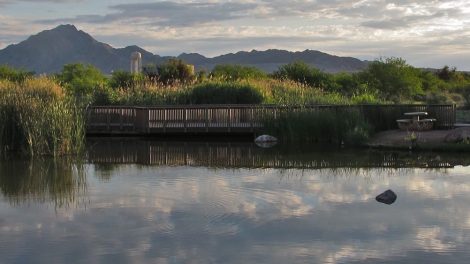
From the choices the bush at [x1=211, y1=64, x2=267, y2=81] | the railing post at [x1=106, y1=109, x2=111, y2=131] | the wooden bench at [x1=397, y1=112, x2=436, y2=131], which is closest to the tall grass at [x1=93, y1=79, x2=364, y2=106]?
the railing post at [x1=106, y1=109, x2=111, y2=131]

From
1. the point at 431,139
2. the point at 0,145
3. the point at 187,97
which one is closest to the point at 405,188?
the point at 431,139

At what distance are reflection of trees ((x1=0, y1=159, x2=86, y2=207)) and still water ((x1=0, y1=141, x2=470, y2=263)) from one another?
23 mm

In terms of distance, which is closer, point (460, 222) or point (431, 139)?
point (460, 222)

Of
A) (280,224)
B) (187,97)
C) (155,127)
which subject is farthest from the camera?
(187,97)

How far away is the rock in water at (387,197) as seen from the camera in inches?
464

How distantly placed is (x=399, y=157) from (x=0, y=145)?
945 centimetres

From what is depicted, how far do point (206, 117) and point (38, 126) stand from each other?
7.82 metres

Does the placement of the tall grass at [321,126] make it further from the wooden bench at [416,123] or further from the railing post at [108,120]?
the railing post at [108,120]

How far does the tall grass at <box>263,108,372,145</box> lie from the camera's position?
21.8 metres

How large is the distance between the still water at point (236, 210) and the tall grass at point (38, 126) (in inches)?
30.8

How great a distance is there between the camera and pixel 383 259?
838 centimetres

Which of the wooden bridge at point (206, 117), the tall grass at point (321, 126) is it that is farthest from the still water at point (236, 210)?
the wooden bridge at point (206, 117)

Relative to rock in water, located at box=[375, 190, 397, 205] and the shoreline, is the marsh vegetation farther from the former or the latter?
rock in water, located at box=[375, 190, 397, 205]

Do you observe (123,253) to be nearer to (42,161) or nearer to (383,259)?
(383,259)
